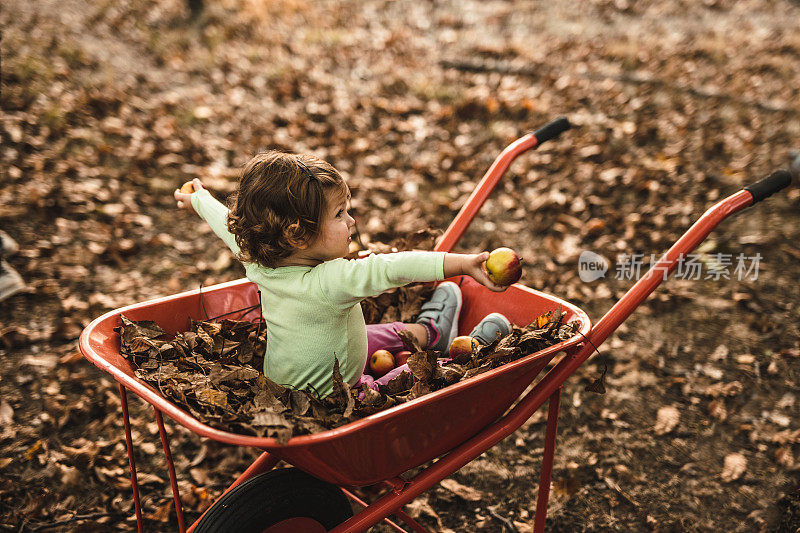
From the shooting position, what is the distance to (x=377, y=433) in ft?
5.62

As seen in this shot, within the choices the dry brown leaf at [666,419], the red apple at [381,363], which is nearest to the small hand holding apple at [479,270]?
the red apple at [381,363]

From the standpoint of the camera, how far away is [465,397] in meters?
1.89

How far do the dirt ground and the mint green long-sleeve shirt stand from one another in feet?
3.74

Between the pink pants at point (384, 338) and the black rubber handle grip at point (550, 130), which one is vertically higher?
the black rubber handle grip at point (550, 130)

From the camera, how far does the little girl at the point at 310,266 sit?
Result: 5.86 ft

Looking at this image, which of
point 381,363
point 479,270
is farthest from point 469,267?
point 381,363

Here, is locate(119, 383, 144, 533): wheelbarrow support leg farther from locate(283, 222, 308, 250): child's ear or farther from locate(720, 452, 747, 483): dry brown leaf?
locate(720, 452, 747, 483): dry brown leaf

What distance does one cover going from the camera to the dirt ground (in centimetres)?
295

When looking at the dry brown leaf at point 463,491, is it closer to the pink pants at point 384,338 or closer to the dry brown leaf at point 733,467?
the pink pants at point 384,338

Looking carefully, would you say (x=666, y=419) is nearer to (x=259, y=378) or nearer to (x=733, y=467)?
(x=733, y=467)

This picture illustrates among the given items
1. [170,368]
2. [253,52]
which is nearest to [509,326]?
[170,368]

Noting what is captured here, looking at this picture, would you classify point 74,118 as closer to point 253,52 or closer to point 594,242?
point 253,52

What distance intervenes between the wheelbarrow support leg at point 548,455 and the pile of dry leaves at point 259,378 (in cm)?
30

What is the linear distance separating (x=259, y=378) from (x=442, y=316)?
888 millimetres
